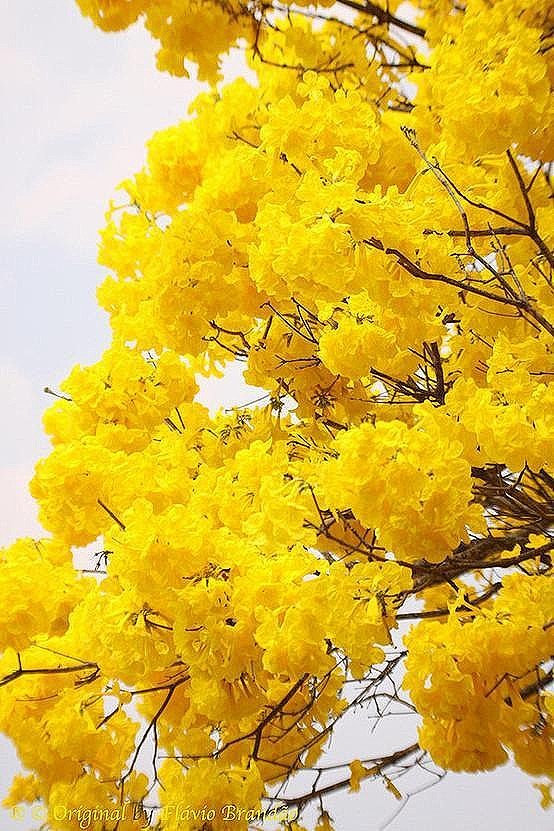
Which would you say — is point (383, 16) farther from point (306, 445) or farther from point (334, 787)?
point (334, 787)

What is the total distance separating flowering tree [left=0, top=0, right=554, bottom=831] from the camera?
146 centimetres

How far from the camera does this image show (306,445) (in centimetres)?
214

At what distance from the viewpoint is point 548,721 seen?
190 cm

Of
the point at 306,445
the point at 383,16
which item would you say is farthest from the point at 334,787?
the point at 383,16

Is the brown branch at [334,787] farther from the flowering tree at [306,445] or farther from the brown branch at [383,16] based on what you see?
the brown branch at [383,16]

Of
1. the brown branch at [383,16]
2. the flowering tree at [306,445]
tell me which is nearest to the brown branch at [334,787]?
the flowering tree at [306,445]

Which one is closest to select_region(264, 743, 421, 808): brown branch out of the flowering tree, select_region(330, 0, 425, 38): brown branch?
the flowering tree

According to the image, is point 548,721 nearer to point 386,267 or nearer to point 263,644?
point 263,644

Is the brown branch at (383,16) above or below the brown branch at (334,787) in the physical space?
above

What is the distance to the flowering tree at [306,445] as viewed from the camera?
146 centimetres

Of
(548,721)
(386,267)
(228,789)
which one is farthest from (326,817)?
(386,267)

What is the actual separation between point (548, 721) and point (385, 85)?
182cm

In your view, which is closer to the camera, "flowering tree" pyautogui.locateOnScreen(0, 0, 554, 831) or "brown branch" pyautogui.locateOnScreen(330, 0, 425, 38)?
"flowering tree" pyautogui.locateOnScreen(0, 0, 554, 831)

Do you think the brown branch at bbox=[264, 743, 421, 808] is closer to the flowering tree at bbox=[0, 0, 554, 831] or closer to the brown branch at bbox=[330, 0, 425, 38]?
the flowering tree at bbox=[0, 0, 554, 831]
